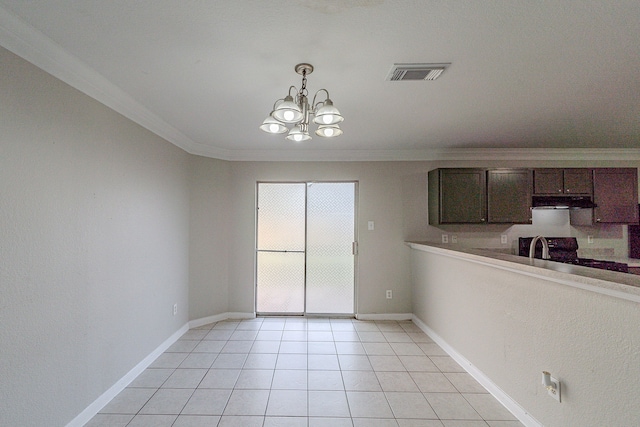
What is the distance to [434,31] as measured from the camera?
61.8 inches

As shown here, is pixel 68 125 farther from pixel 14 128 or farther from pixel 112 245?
pixel 112 245

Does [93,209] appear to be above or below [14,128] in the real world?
below

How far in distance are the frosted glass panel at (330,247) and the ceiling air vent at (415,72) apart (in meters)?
2.30

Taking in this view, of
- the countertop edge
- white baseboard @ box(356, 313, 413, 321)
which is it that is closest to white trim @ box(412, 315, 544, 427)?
white baseboard @ box(356, 313, 413, 321)

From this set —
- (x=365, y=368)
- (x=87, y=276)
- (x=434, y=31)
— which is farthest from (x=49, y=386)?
(x=434, y=31)

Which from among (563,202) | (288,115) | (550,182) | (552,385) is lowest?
(552,385)

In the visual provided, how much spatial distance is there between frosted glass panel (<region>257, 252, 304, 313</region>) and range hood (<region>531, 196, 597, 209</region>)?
10.8ft

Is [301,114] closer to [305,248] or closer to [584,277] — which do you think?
[584,277]

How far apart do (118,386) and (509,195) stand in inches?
184

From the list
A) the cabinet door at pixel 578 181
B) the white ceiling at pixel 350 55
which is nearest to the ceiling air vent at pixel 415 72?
the white ceiling at pixel 350 55

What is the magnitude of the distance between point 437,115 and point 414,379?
246 centimetres

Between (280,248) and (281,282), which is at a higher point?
(280,248)

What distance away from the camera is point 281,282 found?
14.0 feet

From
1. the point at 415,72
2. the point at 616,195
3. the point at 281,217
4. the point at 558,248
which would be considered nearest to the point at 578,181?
the point at 616,195
